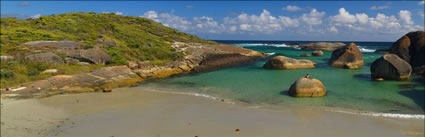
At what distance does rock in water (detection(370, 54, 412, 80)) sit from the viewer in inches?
922

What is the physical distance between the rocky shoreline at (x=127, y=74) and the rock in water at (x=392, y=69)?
1944 cm

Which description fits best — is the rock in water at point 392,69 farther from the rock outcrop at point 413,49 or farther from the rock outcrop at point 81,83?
the rock outcrop at point 81,83

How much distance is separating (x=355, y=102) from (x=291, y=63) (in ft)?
59.4

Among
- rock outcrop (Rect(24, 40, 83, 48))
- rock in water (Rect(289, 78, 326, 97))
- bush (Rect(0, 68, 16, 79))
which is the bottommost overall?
rock in water (Rect(289, 78, 326, 97))

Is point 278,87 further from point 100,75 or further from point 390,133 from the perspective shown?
point 100,75

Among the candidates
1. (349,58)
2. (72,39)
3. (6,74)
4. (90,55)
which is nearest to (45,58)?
(90,55)

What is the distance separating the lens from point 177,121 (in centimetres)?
1158

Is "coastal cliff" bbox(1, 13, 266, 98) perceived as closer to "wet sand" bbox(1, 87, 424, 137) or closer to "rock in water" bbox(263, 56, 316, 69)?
"wet sand" bbox(1, 87, 424, 137)

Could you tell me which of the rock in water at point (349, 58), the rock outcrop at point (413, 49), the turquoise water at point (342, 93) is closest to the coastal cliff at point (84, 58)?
the turquoise water at point (342, 93)

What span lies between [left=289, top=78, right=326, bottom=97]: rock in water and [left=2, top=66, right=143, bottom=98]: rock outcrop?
14454 millimetres

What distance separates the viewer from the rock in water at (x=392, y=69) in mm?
23422

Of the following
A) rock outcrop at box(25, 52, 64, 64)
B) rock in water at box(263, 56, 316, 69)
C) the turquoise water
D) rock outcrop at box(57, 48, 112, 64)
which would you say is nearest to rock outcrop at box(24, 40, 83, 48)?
rock outcrop at box(57, 48, 112, 64)

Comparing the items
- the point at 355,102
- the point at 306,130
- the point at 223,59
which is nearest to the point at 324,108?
the point at 355,102

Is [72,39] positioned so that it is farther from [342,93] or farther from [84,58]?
[342,93]
